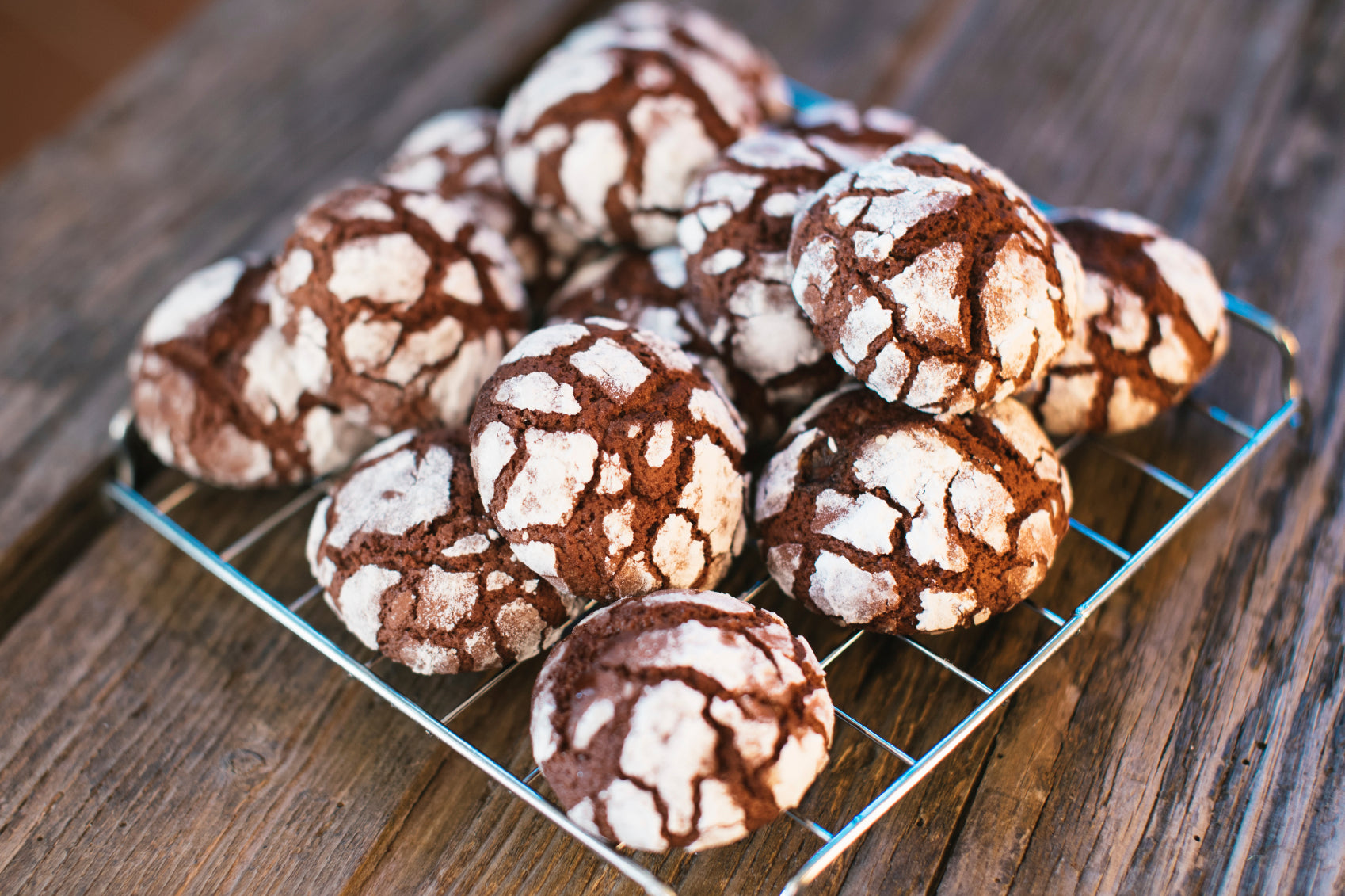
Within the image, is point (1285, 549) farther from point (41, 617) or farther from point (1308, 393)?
point (41, 617)

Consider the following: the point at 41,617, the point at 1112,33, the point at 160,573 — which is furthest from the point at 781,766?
the point at 1112,33

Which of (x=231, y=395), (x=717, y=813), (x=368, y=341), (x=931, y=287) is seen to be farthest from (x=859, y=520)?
(x=231, y=395)

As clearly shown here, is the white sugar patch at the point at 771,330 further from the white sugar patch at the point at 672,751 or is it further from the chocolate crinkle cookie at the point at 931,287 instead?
the white sugar patch at the point at 672,751

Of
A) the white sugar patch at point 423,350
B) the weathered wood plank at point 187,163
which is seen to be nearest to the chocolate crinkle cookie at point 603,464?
the white sugar patch at point 423,350

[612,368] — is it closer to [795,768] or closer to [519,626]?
[519,626]

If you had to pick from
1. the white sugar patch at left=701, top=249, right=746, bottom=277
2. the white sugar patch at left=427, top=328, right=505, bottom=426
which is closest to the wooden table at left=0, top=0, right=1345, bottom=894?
the white sugar patch at left=427, top=328, right=505, bottom=426

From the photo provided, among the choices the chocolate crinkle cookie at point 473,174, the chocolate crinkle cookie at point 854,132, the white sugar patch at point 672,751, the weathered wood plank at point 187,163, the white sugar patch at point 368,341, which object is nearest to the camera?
the white sugar patch at point 672,751
